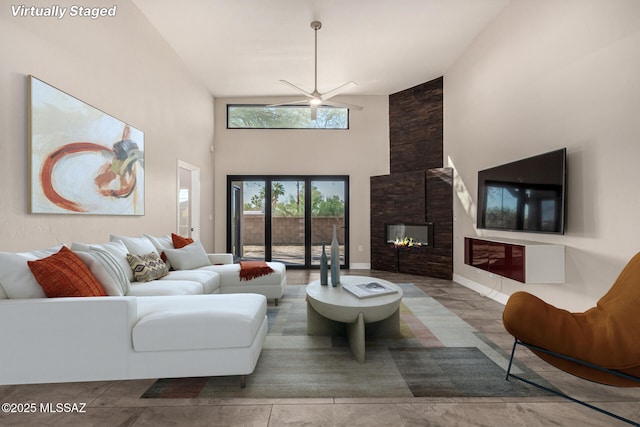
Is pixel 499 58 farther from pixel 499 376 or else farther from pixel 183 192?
pixel 183 192

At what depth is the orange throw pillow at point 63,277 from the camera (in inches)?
71.9

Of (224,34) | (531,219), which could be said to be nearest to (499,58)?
(531,219)

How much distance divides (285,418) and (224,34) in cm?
449

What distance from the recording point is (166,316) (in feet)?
6.00

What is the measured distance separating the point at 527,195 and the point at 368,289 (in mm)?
1986

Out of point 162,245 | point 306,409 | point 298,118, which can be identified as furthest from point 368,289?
point 298,118

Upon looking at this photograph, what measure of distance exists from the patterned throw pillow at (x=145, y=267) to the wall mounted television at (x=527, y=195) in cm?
375

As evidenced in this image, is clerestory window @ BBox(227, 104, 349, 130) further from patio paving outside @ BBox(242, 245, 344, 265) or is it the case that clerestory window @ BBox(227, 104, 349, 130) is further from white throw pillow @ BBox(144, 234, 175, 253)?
white throw pillow @ BBox(144, 234, 175, 253)

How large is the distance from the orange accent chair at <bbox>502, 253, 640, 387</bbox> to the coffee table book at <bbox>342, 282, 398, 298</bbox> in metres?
0.96

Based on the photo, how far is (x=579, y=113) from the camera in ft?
9.00

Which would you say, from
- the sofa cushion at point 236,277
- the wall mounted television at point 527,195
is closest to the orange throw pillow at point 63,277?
the sofa cushion at point 236,277

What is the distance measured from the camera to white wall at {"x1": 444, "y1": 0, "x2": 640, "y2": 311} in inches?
91.7

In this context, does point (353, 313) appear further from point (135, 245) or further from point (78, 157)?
point (78, 157)

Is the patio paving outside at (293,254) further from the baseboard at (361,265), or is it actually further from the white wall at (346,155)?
the white wall at (346,155)
